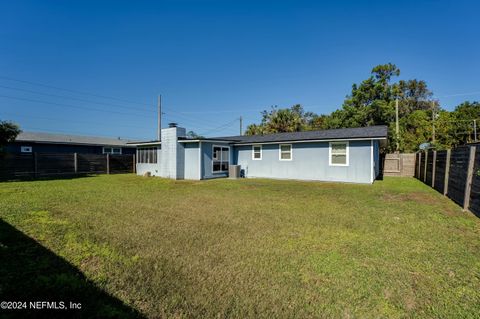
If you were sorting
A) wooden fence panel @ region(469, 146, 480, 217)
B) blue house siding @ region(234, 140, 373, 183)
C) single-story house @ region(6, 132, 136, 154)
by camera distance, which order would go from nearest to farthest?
wooden fence panel @ region(469, 146, 480, 217) → blue house siding @ region(234, 140, 373, 183) → single-story house @ region(6, 132, 136, 154)

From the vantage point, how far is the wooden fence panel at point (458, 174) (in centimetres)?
711

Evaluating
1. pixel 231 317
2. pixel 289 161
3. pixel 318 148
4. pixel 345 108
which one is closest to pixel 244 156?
pixel 289 161

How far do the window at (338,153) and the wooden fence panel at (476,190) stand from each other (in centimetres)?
728

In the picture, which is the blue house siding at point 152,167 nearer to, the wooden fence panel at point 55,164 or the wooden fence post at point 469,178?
the wooden fence panel at point 55,164

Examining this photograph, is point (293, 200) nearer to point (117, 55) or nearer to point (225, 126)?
point (117, 55)

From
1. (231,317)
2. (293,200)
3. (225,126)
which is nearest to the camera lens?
(231,317)

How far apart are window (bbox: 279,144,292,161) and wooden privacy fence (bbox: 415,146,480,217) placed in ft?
24.4

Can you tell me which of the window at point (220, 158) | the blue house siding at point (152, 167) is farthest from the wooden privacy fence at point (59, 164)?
the window at point (220, 158)

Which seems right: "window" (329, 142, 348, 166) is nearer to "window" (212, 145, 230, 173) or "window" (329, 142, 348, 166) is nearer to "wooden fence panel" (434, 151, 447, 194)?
"wooden fence panel" (434, 151, 447, 194)

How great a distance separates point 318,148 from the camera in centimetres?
1464

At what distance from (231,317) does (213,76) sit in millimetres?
24207

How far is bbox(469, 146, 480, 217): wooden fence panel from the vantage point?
6124 mm

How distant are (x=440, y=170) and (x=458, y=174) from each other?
2794 millimetres

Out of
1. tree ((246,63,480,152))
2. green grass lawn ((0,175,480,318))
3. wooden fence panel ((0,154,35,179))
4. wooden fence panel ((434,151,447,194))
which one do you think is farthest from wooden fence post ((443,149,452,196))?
wooden fence panel ((0,154,35,179))
